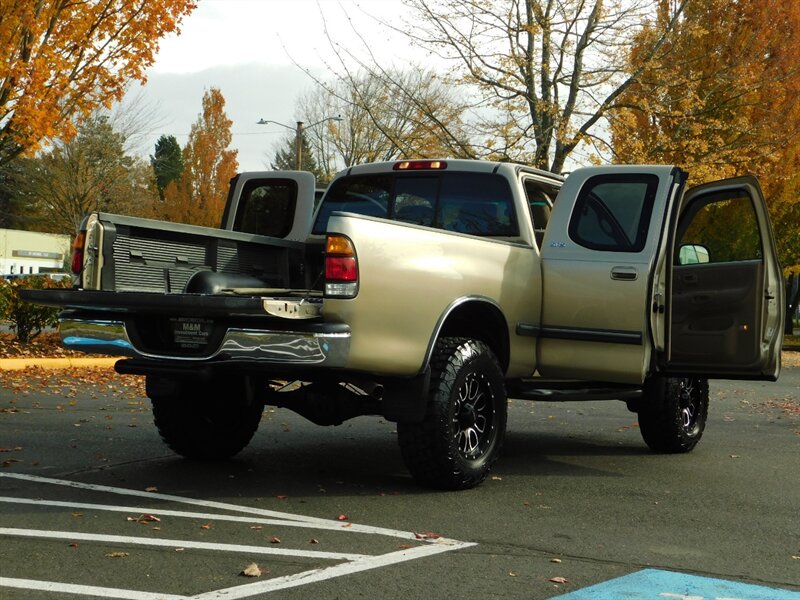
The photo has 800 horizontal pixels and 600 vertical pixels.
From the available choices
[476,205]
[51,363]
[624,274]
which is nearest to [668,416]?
[624,274]

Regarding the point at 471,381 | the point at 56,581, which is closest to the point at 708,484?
the point at 471,381

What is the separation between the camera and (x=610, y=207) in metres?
7.72

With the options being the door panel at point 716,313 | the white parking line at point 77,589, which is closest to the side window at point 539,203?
the door panel at point 716,313

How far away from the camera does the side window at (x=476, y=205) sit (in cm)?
772

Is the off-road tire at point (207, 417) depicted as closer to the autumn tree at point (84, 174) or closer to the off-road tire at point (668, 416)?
the off-road tire at point (668, 416)

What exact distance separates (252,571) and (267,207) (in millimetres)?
4682

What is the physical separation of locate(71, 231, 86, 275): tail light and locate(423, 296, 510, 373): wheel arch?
218cm

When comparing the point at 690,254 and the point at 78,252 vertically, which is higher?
the point at 690,254

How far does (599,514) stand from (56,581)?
3107 mm

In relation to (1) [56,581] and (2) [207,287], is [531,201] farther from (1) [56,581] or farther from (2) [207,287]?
(1) [56,581]

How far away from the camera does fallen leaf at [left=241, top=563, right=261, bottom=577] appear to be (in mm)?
4641

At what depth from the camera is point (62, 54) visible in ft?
52.2

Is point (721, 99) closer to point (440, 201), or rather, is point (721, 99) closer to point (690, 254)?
point (690, 254)

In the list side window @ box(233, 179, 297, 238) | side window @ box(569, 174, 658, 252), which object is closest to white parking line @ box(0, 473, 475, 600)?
side window @ box(233, 179, 297, 238)
